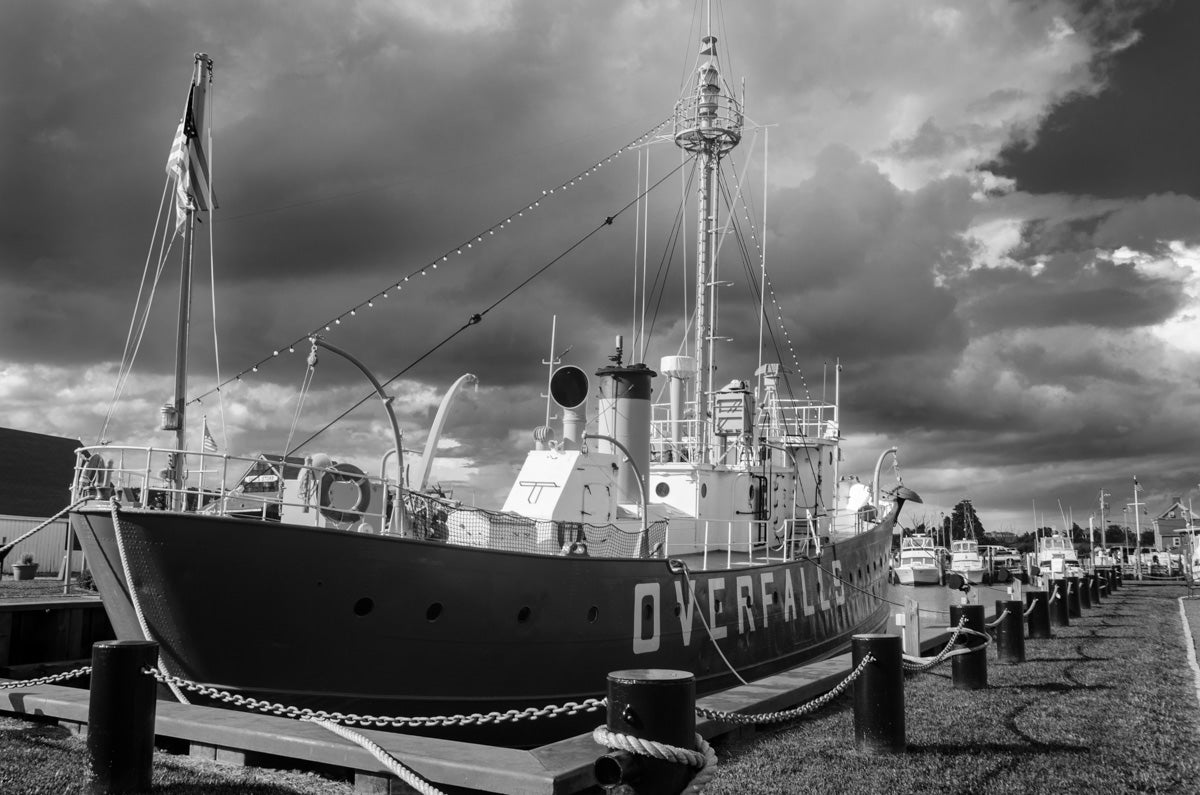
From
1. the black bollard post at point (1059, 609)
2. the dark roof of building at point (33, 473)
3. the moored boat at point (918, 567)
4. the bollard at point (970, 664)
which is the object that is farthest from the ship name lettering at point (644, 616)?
the moored boat at point (918, 567)

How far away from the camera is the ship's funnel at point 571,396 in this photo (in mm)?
14961

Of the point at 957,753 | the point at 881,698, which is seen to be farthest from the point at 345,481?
the point at 957,753

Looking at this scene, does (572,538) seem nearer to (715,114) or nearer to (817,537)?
(817,537)

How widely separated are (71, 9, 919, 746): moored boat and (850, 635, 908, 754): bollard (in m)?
2.90

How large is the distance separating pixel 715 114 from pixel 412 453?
1387 cm

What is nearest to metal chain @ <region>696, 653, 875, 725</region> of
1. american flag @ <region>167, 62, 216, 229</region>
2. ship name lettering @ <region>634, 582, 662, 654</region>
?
ship name lettering @ <region>634, 582, 662, 654</region>

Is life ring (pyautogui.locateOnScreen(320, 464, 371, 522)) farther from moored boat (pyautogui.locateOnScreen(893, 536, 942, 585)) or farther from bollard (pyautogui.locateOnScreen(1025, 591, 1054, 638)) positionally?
moored boat (pyautogui.locateOnScreen(893, 536, 942, 585))

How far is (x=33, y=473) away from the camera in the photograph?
4156 cm

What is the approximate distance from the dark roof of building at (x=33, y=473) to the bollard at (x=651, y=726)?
137 ft

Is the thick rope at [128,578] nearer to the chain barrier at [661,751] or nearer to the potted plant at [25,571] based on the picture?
the chain barrier at [661,751]

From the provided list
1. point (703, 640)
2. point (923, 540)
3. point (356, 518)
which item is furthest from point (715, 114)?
point (923, 540)

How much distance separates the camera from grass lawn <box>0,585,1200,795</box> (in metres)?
6.45

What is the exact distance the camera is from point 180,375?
11367mm

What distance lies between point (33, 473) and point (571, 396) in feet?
119
